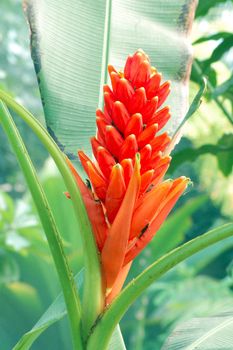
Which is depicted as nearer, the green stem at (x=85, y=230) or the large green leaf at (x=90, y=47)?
the green stem at (x=85, y=230)

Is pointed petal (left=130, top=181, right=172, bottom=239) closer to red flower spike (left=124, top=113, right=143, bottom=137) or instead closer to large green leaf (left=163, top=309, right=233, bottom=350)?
red flower spike (left=124, top=113, right=143, bottom=137)

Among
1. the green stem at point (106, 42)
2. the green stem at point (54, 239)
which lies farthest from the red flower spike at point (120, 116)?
the green stem at point (106, 42)

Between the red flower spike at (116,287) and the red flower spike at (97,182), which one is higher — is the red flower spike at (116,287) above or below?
below

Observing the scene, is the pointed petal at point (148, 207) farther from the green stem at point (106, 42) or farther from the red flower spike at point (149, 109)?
the green stem at point (106, 42)

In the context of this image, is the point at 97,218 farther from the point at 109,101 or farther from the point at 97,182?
the point at 109,101

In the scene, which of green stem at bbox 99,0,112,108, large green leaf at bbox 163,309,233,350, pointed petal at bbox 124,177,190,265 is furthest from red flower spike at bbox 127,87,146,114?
large green leaf at bbox 163,309,233,350

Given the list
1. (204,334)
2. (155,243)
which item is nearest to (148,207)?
(204,334)

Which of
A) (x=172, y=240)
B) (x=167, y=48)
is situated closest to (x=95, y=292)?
(x=167, y=48)
